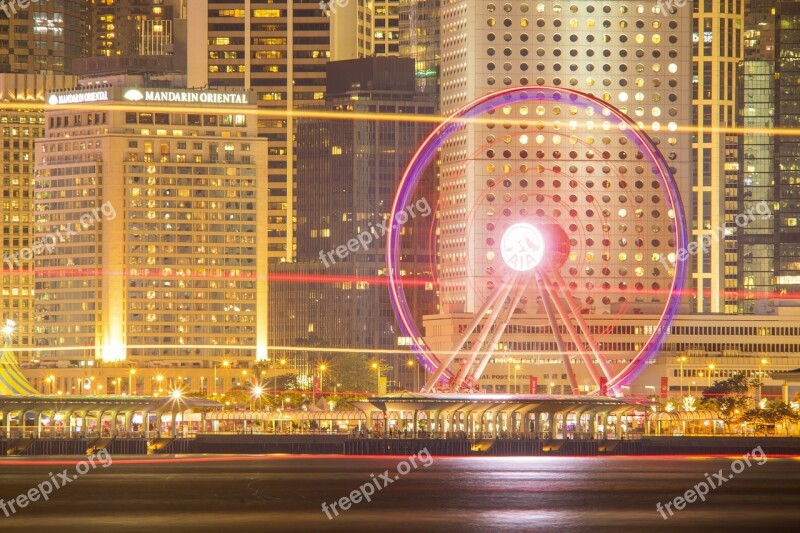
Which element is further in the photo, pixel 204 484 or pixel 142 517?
pixel 204 484

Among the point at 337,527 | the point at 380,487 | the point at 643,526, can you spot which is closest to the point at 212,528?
the point at 337,527

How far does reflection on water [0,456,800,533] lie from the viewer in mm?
131625

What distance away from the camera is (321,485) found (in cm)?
16375

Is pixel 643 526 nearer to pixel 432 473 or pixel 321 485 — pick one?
pixel 321 485

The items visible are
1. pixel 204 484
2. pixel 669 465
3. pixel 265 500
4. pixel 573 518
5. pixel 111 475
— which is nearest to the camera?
pixel 573 518

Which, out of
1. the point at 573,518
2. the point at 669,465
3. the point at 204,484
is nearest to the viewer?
the point at 573,518

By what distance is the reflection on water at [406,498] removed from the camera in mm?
131625

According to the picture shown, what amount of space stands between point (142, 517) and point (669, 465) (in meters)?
71.2

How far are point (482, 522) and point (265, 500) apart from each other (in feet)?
63.5

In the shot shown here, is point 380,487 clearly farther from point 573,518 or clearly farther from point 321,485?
point 573,518

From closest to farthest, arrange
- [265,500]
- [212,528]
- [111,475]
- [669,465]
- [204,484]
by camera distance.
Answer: [212,528], [265,500], [204,484], [111,475], [669,465]

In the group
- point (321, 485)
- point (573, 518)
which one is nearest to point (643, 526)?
point (573, 518)

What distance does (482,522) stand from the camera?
13350 centimetres

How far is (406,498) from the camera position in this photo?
153 m
